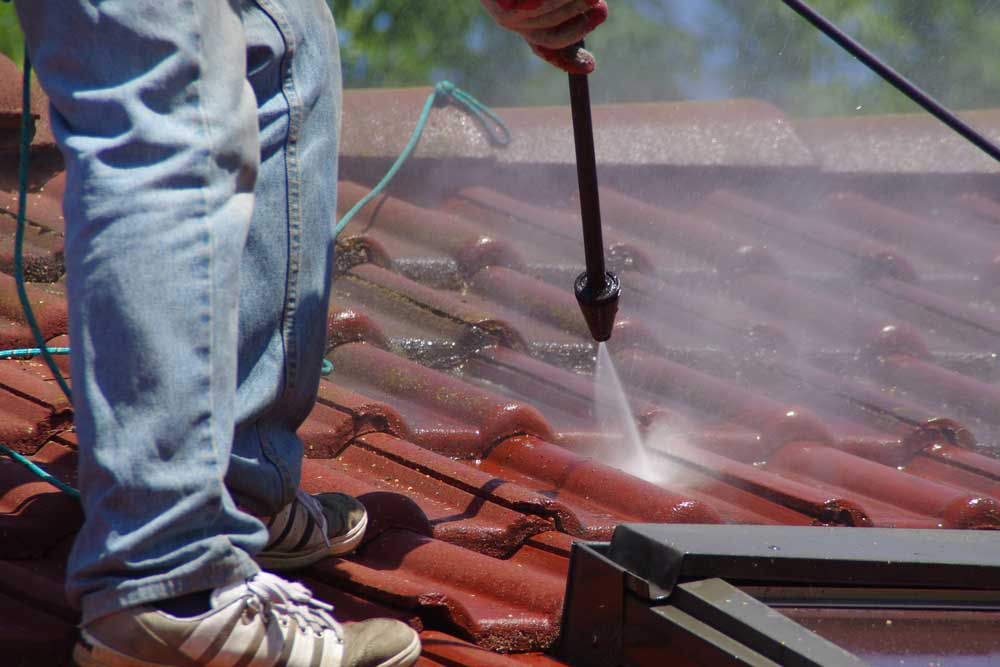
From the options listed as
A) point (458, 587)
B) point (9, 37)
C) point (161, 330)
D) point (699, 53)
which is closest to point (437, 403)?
point (458, 587)

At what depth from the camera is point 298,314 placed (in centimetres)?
147

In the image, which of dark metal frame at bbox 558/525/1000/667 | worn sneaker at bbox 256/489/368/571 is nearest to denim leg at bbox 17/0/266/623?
worn sneaker at bbox 256/489/368/571

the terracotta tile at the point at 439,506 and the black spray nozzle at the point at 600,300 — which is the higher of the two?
the black spray nozzle at the point at 600,300

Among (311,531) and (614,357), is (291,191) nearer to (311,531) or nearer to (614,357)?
(311,531)

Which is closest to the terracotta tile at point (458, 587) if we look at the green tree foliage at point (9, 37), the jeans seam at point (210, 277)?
the jeans seam at point (210, 277)

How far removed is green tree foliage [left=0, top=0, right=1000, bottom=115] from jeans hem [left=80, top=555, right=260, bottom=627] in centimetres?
1056

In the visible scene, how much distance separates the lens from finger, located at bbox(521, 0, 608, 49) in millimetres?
1580

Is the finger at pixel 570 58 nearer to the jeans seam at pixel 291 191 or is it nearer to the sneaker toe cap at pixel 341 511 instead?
the jeans seam at pixel 291 191

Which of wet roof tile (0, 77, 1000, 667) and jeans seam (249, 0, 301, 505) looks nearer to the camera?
jeans seam (249, 0, 301, 505)

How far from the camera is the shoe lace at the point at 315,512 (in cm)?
150

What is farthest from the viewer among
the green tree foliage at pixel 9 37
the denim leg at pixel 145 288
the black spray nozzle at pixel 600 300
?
the green tree foliage at pixel 9 37

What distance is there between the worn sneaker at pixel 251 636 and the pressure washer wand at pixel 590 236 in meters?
0.70

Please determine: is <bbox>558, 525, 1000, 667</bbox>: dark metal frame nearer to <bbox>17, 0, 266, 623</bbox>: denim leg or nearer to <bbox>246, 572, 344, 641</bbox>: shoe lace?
<bbox>246, 572, 344, 641</bbox>: shoe lace

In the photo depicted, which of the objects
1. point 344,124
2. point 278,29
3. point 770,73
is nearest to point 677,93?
point 770,73
